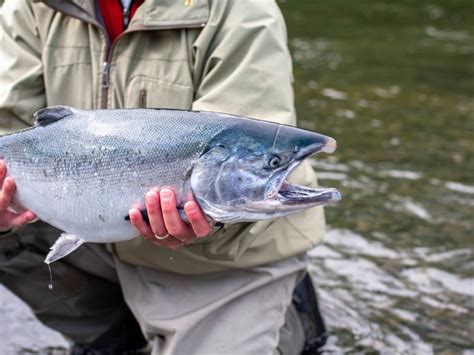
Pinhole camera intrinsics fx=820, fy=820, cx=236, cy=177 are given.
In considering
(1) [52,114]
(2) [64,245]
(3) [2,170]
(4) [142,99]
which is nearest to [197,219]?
(2) [64,245]

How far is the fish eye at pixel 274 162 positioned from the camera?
8.67 feet

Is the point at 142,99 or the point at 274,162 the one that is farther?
the point at 142,99

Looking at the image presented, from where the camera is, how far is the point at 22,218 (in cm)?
312

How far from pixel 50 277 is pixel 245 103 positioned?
1.22 meters

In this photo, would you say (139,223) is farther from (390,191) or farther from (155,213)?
(390,191)

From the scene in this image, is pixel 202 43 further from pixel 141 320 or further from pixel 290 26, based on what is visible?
pixel 290 26

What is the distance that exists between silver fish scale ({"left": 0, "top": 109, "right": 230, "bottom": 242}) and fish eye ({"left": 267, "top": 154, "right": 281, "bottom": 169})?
20 centimetres

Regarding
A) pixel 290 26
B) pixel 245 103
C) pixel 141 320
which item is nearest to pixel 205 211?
pixel 245 103

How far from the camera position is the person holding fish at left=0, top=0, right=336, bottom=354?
130 inches

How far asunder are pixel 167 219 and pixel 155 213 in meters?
0.05

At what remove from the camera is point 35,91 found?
358 cm

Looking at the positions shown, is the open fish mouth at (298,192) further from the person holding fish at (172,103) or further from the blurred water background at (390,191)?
the blurred water background at (390,191)

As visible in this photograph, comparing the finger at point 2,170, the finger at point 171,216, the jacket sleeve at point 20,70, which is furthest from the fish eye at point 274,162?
the jacket sleeve at point 20,70

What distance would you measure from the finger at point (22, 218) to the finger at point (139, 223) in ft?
1.64
